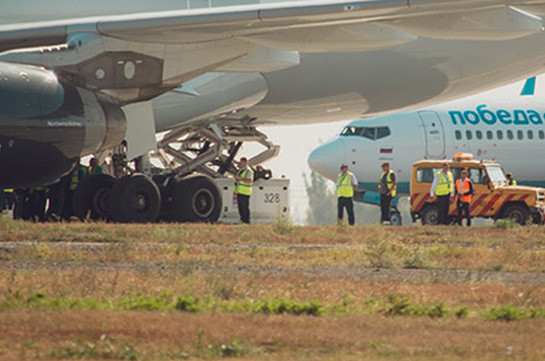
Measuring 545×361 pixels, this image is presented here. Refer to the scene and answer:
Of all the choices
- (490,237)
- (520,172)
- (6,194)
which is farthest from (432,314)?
(520,172)

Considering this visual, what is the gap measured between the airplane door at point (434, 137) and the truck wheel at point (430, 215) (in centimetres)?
548

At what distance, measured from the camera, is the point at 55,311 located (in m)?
7.49

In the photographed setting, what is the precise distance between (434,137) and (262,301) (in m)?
25.2

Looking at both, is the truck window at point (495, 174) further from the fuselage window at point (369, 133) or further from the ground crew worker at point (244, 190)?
the ground crew worker at point (244, 190)

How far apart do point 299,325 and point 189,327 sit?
745 millimetres

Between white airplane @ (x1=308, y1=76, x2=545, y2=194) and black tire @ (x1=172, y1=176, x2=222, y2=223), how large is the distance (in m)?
12.0

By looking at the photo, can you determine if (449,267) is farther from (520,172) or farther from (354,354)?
(520,172)

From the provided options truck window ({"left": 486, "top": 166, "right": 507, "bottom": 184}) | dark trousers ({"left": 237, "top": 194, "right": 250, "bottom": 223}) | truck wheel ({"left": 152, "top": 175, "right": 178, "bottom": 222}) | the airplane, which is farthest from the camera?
truck window ({"left": 486, "top": 166, "right": 507, "bottom": 184})

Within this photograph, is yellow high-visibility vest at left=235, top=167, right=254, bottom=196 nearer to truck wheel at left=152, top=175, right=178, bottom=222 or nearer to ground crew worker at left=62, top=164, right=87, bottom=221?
truck wheel at left=152, top=175, right=178, bottom=222

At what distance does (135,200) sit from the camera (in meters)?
19.1

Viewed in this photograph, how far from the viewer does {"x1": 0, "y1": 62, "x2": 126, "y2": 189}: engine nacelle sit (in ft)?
43.8

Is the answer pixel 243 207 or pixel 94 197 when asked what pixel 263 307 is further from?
pixel 243 207

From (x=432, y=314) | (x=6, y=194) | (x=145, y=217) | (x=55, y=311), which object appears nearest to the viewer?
(x=55, y=311)

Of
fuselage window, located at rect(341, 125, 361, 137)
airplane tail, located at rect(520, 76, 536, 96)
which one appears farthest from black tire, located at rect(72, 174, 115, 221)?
airplane tail, located at rect(520, 76, 536, 96)
